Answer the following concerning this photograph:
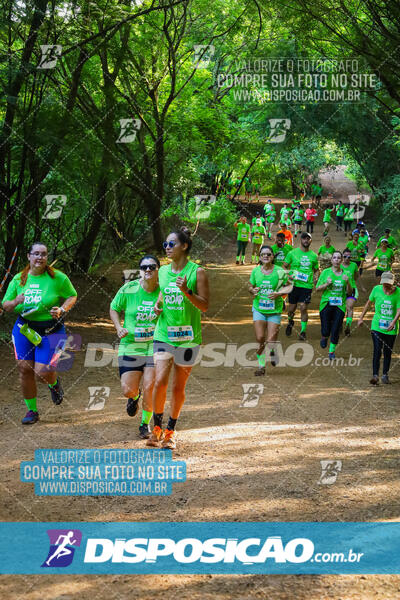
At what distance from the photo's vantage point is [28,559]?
4418 mm

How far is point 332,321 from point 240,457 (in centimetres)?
606

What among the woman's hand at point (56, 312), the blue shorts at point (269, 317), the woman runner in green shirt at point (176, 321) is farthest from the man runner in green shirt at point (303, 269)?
the woman runner in green shirt at point (176, 321)

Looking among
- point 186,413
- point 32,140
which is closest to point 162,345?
point 186,413

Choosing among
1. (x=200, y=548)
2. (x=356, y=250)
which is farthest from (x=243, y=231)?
(x=200, y=548)

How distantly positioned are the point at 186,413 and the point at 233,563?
14.1 feet

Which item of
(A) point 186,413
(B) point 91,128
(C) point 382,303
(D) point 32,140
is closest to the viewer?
(A) point 186,413

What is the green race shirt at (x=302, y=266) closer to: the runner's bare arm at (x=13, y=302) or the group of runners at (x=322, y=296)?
the group of runners at (x=322, y=296)

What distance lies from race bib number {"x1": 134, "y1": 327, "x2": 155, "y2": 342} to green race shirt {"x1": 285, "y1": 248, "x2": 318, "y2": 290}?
715 centimetres

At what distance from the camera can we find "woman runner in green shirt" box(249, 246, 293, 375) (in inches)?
421

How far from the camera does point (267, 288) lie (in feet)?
35.3

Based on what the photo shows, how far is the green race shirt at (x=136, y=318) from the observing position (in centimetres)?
707

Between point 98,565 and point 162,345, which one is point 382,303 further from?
point 98,565

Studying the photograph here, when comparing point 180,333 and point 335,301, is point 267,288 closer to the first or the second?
point 335,301

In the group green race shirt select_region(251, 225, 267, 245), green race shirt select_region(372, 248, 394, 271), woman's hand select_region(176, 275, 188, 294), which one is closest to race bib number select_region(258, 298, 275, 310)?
woman's hand select_region(176, 275, 188, 294)
